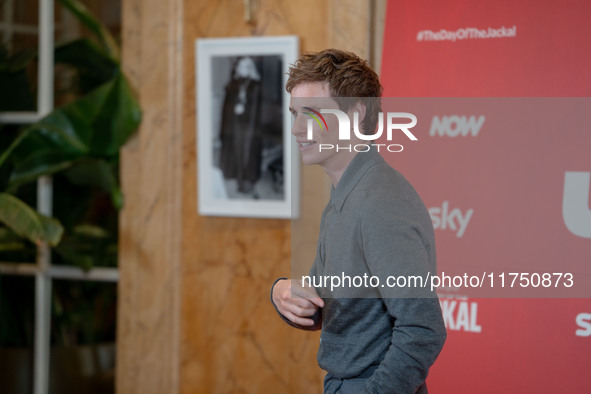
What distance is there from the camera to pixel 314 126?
116 centimetres

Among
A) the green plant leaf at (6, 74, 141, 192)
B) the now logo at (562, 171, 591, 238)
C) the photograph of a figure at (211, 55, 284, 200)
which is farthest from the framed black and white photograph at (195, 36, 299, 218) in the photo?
the now logo at (562, 171, 591, 238)

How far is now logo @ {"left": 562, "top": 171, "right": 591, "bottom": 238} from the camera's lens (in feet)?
5.18

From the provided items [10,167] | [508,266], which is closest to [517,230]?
[508,266]

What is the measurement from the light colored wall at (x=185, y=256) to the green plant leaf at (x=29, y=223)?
1.08 ft

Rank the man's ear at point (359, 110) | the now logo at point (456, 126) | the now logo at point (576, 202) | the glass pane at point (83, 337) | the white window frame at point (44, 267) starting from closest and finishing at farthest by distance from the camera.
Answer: the man's ear at point (359, 110)
the now logo at point (456, 126)
the now logo at point (576, 202)
the white window frame at point (44, 267)
the glass pane at point (83, 337)

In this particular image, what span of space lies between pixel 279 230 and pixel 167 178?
519 millimetres

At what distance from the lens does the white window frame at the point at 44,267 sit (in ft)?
9.14

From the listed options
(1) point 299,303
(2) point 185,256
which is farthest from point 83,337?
(1) point 299,303

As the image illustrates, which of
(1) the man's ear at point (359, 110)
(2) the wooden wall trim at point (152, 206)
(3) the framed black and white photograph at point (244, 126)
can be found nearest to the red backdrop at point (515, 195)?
(1) the man's ear at point (359, 110)

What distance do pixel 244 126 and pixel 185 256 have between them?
59cm

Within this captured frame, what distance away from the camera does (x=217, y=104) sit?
8.25 feet

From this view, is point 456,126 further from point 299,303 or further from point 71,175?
point 71,175

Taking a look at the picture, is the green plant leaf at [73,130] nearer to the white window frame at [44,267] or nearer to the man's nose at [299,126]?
the white window frame at [44,267]

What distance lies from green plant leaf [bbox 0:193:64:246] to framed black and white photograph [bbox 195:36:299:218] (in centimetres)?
56
